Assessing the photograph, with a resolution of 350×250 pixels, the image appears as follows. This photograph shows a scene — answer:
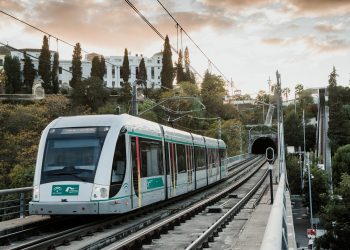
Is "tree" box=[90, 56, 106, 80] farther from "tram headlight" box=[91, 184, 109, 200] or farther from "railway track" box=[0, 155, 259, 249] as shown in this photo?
"tram headlight" box=[91, 184, 109, 200]

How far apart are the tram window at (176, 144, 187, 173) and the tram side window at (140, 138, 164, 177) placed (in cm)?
298

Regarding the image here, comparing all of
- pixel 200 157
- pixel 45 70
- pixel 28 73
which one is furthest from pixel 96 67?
pixel 200 157

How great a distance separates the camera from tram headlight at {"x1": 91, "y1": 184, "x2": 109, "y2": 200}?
14945mm

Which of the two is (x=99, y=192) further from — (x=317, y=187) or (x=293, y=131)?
(x=293, y=131)

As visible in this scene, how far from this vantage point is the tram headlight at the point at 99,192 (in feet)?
49.0

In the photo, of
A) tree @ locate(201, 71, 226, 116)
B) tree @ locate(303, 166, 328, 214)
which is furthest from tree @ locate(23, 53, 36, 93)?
tree @ locate(303, 166, 328, 214)

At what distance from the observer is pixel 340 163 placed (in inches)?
4035

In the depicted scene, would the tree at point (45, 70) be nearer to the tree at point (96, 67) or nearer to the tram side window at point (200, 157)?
the tree at point (96, 67)

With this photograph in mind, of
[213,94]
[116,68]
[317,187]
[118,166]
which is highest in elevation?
[116,68]

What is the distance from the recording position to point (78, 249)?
1140 cm

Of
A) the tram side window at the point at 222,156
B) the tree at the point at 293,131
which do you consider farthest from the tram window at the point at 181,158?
the tree at the point at 293,131

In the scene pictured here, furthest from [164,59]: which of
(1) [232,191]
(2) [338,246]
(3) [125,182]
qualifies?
(3) [125,182]

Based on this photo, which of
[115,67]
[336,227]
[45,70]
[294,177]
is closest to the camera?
[336,227]

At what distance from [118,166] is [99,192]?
3.42ft
